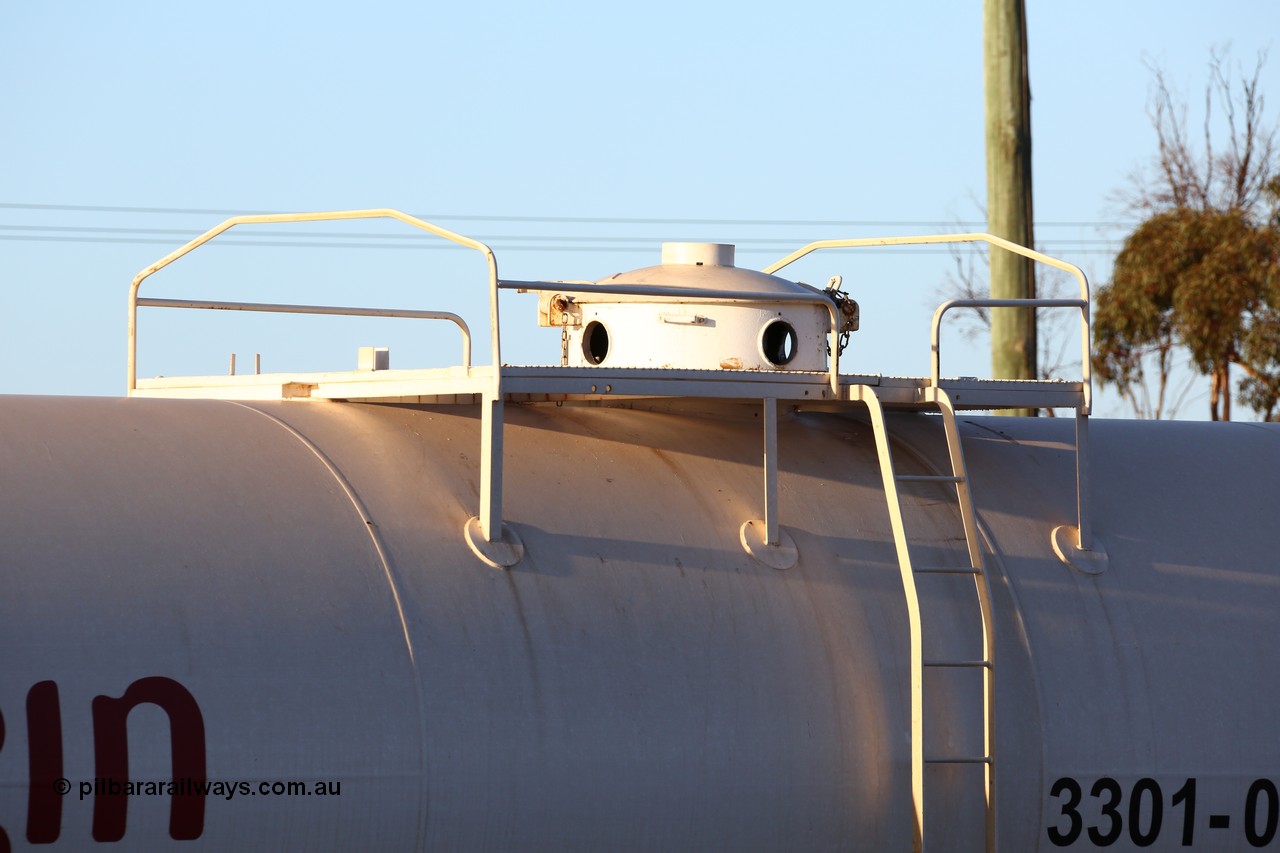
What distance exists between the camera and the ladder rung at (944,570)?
899 cm

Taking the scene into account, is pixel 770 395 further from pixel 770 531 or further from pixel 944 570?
pixel 944 570

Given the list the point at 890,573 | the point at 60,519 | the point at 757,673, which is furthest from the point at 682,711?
the point at 60,519

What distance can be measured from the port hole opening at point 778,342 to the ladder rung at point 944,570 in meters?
1.52

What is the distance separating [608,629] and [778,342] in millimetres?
2357

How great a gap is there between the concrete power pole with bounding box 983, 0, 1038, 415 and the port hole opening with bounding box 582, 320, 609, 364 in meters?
7.25

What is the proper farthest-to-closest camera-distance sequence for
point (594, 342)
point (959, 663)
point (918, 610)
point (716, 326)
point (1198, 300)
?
point (1198, 300)
point (594, 342)
point (716, 326)
point (959, 663)
point (918, 610)

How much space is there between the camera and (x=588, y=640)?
836cm

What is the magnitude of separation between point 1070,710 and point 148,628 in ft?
14.6

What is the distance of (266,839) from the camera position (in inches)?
297

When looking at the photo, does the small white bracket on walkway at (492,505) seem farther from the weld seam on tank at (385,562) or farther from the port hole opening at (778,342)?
the port hole opening at (778,342)

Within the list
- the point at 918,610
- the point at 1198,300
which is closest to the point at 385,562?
the point at 918,610

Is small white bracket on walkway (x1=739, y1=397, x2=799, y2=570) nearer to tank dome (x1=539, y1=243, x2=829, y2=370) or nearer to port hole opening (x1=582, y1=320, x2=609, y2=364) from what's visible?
tank dome (x1=539, y1=243, x2=829, y2=370)

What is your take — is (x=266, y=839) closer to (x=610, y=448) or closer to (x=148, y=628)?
(x=148, y=628)

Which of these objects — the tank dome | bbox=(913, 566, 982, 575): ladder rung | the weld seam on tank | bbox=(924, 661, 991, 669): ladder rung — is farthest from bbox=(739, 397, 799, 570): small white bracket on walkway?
the weld seam on tank
